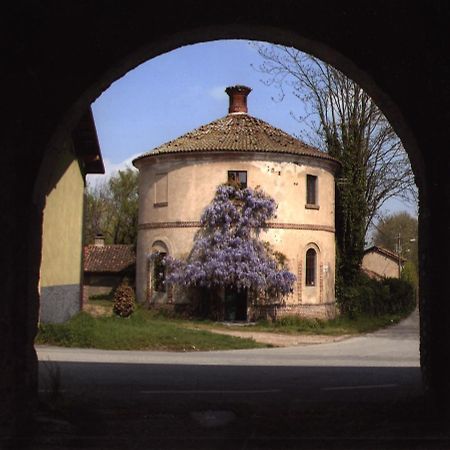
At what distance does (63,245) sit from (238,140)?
37.5 ft

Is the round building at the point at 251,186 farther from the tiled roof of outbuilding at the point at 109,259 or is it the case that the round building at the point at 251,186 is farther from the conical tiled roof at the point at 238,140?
the tiled roof of outbuilding at the point at 109,259

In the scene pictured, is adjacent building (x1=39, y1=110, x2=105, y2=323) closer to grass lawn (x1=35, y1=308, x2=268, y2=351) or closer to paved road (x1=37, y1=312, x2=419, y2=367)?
grass lawn (x1=35, y1=308, x2=268, y2=351)

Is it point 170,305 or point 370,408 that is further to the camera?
point 170,305

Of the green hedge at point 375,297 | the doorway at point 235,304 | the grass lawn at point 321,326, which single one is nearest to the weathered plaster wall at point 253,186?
the grass lawn at point 321,326

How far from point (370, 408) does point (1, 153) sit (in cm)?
515

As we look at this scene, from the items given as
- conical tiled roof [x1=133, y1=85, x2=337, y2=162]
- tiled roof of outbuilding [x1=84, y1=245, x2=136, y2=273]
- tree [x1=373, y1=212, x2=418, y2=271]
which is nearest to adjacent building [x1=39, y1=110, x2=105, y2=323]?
conical tiled roof [x1=133, y1=85, x2=337, y2=162]

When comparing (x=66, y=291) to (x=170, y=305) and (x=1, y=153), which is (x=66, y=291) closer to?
(x=170, y=305)

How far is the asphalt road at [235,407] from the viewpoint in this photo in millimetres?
6625

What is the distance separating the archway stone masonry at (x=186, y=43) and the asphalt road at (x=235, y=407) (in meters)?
0.70

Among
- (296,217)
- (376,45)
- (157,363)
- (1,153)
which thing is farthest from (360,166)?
(1,153)

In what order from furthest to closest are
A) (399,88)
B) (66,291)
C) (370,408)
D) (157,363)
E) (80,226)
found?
(80,226) < (66,291) < (157,363) < (370,408) < (399,88)

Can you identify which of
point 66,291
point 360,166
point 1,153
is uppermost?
point 360,166

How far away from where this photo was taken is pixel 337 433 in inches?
272

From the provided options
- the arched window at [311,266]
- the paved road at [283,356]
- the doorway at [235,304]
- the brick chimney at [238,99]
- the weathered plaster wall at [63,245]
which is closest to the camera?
the paved road at [283,356]
